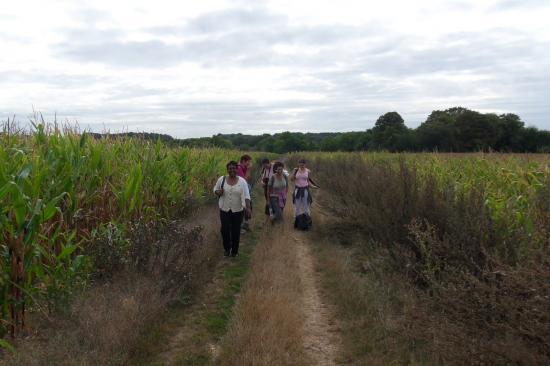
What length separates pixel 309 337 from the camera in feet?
16.2

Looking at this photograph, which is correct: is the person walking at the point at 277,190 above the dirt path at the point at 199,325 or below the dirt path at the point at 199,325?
above

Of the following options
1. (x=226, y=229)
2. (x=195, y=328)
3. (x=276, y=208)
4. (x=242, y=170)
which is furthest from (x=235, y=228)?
(x=195, y=328)

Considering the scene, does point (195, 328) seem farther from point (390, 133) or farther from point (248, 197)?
point (390, 133)

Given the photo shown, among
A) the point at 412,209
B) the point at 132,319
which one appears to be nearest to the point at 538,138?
the point at 412,209

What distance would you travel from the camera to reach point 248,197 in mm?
8281

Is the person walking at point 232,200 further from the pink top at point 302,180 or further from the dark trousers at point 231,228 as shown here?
the pink top at point 302,180

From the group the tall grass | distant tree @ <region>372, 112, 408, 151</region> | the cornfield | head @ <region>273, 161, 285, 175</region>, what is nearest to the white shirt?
the cornfield

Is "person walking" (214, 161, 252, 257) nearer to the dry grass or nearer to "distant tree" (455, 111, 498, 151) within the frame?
the dry grass

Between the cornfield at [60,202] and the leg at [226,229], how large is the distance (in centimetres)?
125

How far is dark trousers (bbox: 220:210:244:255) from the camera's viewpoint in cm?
812

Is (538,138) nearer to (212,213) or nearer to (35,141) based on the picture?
(212,213)

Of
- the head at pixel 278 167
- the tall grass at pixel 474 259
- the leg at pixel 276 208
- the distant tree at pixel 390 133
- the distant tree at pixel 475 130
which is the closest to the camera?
the tall grass at pixel 474 259

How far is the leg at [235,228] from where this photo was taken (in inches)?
320

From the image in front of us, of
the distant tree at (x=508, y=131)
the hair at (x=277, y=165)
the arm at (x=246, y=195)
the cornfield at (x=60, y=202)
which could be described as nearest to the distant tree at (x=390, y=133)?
the distant tree at (x=508, y=131)
